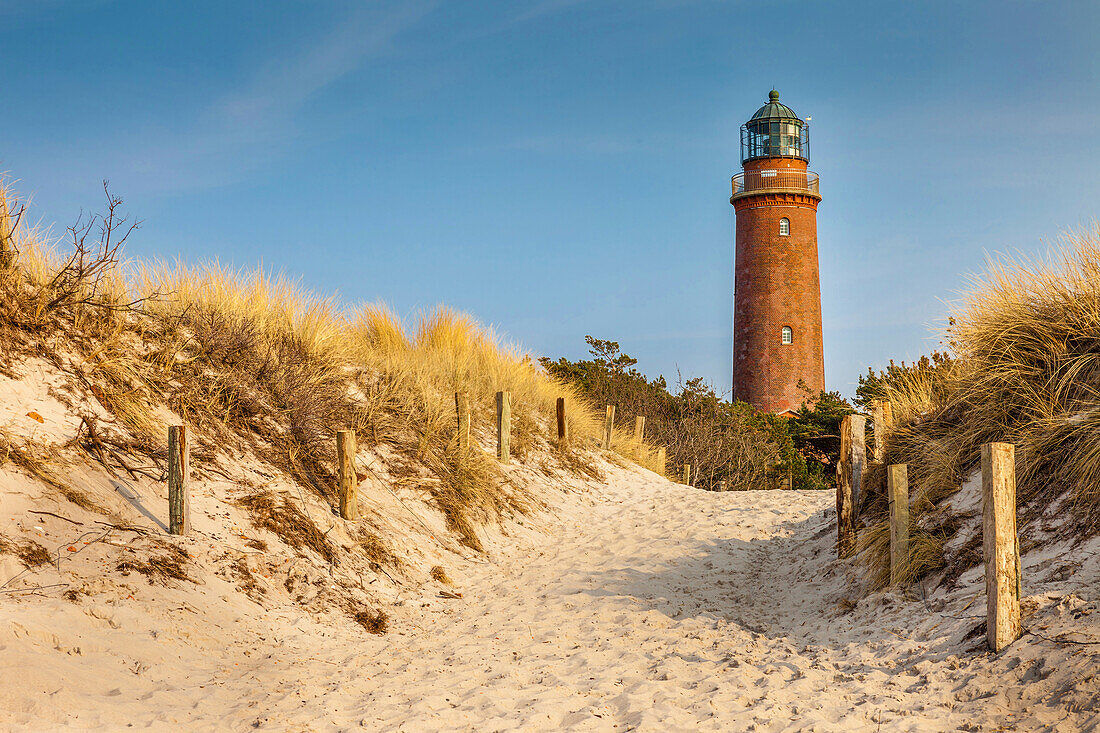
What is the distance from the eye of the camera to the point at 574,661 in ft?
20.9

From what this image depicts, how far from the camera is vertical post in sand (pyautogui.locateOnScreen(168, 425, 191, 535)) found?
7020 mm

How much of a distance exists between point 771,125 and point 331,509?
1023 inches

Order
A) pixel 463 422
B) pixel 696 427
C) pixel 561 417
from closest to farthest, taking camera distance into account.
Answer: pixel 463 422 → pixel 561 417 → pixel 696 427

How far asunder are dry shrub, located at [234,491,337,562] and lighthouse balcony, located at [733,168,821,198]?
24.4 m

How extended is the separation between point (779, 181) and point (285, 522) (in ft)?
82.5

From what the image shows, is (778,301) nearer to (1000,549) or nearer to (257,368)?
(257,368)

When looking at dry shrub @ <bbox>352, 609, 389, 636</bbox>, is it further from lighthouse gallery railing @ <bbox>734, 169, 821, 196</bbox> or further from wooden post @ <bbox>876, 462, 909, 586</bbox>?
lighthouse gallery railing @ <bbox>734, 169, 821, 196</bbox>

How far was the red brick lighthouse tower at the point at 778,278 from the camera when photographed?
2897cm

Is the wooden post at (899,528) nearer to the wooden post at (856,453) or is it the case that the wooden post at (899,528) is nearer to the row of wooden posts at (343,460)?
the wooden post at (856,453)

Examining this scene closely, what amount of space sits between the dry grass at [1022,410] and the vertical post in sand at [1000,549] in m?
1.09

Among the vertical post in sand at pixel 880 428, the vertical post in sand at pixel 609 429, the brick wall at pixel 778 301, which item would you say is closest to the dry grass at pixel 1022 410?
the vertical post in sand at pixel 880 428

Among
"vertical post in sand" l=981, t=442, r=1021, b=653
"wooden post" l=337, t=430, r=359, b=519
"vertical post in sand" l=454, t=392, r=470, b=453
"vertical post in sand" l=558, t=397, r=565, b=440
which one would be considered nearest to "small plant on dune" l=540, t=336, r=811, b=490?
"vertical post in sand" l=558, t=397, r=565, b=440

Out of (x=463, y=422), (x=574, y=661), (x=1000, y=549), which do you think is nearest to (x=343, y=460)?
(x=463, y=422)

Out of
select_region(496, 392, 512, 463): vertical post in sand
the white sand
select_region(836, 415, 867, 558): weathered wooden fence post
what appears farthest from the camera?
select_region(496, 392, 512, 463): vertical post in sand
